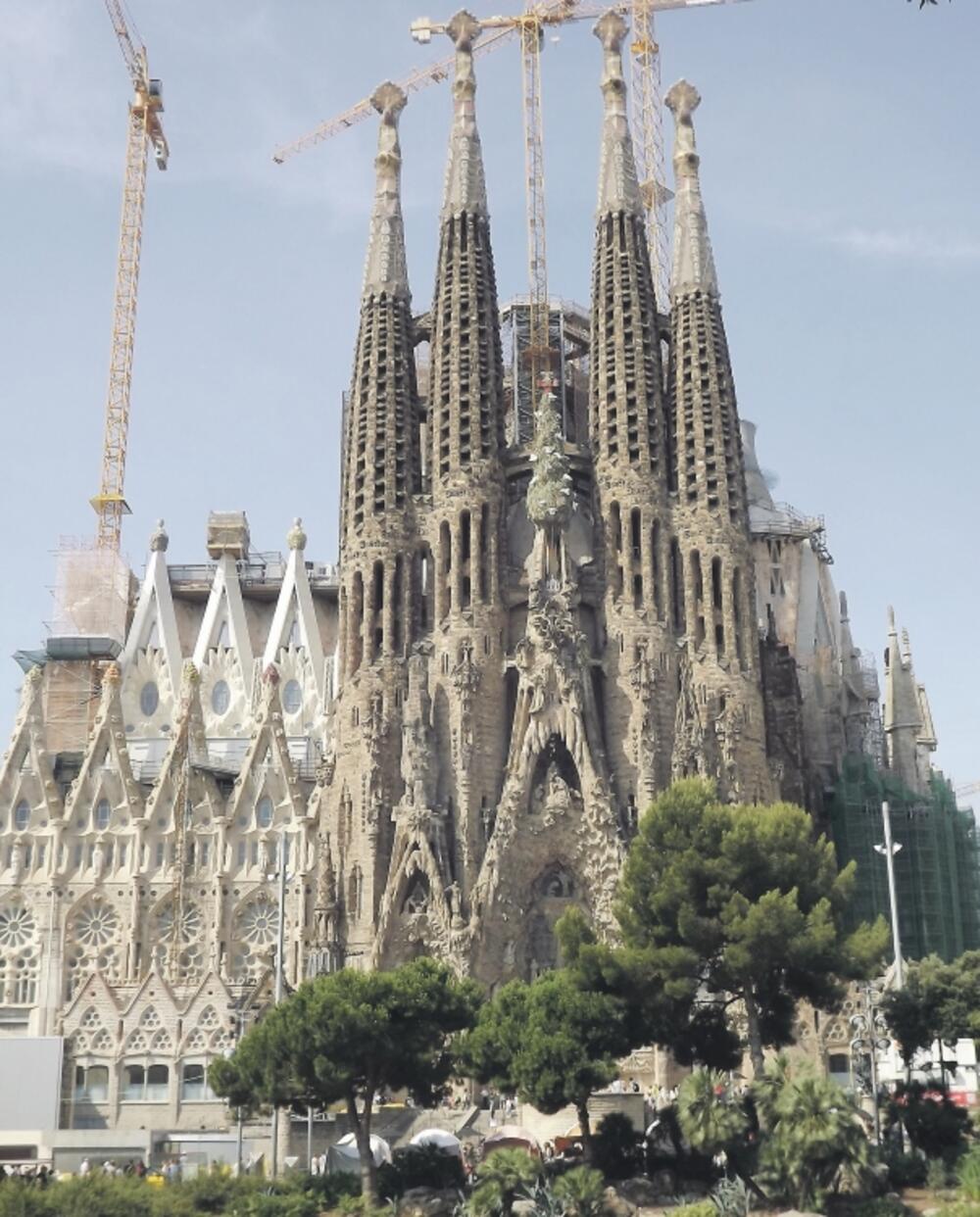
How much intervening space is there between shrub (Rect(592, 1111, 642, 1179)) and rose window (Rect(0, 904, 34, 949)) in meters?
29.5

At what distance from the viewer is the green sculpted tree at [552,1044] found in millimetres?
36219

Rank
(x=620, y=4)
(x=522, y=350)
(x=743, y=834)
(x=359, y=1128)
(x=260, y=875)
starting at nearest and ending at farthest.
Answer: (x=359, y=1128)
(x=743, y=834)
(x=260, y=875)
(x=522, y=350)
(x=620, y=4)

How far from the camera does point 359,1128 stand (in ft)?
118

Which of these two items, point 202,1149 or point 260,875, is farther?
point 260,875

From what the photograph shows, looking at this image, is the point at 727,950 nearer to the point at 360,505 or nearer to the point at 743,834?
the point at 743,834

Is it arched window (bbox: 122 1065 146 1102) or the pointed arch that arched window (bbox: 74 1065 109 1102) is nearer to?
arched window (bbox: 122 1065 146 1102)

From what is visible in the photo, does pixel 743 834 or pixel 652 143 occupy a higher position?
pixel 652 143

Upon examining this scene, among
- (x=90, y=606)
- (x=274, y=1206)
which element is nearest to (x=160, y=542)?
(x=90, y=606)

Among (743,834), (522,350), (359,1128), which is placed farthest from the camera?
(522,350)

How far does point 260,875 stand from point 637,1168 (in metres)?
27.0

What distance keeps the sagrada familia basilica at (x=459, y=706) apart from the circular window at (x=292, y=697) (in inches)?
91.7

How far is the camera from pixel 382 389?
63438 mm

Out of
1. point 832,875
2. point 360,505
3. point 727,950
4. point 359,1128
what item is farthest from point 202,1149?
point 360,505

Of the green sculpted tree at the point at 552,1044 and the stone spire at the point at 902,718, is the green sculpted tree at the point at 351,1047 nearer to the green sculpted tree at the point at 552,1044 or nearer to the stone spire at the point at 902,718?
the green sculpted tree at the point at 552,1044
